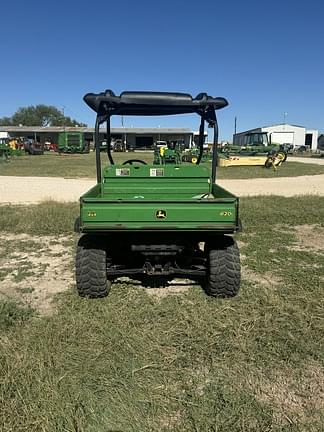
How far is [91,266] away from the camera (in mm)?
3799

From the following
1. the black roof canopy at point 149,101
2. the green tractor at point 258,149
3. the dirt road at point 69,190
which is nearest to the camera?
the black roof canopy at point 149,101

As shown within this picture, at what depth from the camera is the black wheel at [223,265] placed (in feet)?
12.5

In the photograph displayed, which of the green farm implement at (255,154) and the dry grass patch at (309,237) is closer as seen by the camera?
the dry grass patch at (309,237)

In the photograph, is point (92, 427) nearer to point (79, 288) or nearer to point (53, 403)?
point (53, 403)

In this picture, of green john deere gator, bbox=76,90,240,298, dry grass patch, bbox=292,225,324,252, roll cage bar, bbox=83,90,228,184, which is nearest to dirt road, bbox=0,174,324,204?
dry grass patch, bbox=292,225,324,252

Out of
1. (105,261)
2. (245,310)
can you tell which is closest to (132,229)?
(105,261)

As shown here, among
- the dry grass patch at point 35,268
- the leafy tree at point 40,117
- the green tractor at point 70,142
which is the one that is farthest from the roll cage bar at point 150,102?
the leafy tree at point 40,117

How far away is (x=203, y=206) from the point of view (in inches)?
138

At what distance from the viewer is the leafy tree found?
88.9m

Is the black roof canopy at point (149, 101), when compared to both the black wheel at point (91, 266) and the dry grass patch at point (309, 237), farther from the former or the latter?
the dry grass patch at point (309, 237)

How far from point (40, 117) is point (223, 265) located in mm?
94488

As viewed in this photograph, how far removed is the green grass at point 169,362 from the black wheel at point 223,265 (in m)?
0.21

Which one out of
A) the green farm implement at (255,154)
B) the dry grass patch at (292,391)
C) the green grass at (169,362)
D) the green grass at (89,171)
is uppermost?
the green farm implement at (255,154)

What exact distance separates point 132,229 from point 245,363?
4.80 feet
